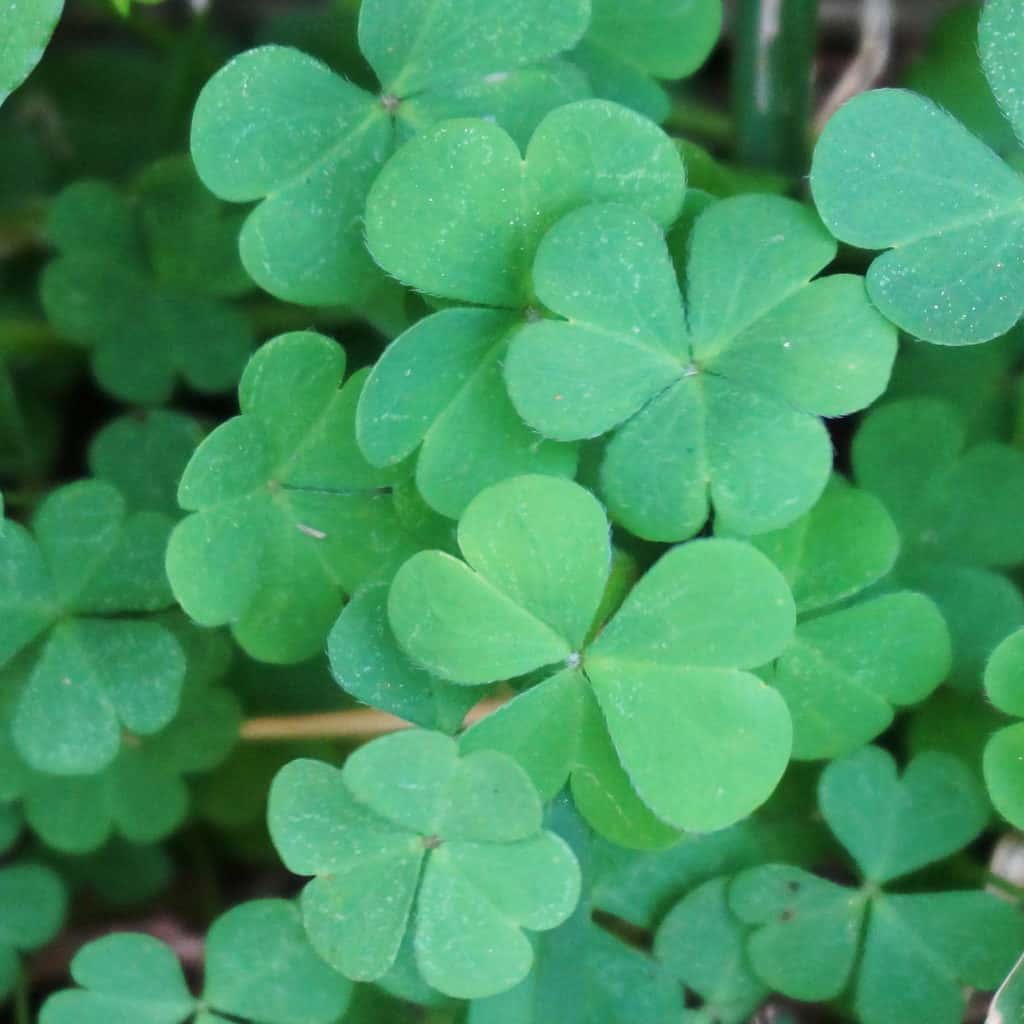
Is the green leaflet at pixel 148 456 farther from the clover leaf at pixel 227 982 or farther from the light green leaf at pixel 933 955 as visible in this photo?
the light green leaf at pixel 933 955

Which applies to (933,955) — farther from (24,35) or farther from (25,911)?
(24,35)

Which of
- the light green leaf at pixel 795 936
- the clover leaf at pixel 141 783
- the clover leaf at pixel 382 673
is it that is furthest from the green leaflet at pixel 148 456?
the light green leaf at pixel 795 936

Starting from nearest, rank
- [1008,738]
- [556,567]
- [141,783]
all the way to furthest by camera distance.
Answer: [556,567], [1008,738], [141,783]

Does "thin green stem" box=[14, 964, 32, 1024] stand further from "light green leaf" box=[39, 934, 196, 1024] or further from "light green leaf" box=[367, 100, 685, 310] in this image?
"light green leaf" box=[367, 100, 685, 310]

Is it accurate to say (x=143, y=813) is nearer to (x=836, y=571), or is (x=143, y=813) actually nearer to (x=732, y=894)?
(x=732, y=894)

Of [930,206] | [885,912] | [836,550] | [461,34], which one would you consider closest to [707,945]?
[885,912]

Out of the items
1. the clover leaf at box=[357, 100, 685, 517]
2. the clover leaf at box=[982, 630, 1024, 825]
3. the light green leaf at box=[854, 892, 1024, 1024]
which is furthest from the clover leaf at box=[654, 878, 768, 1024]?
the clover leaf at box=[357, 100, 685, 517]

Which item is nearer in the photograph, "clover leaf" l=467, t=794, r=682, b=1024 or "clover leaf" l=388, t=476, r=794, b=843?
"clover leaf" l=388, t=476, r=794, b=843
